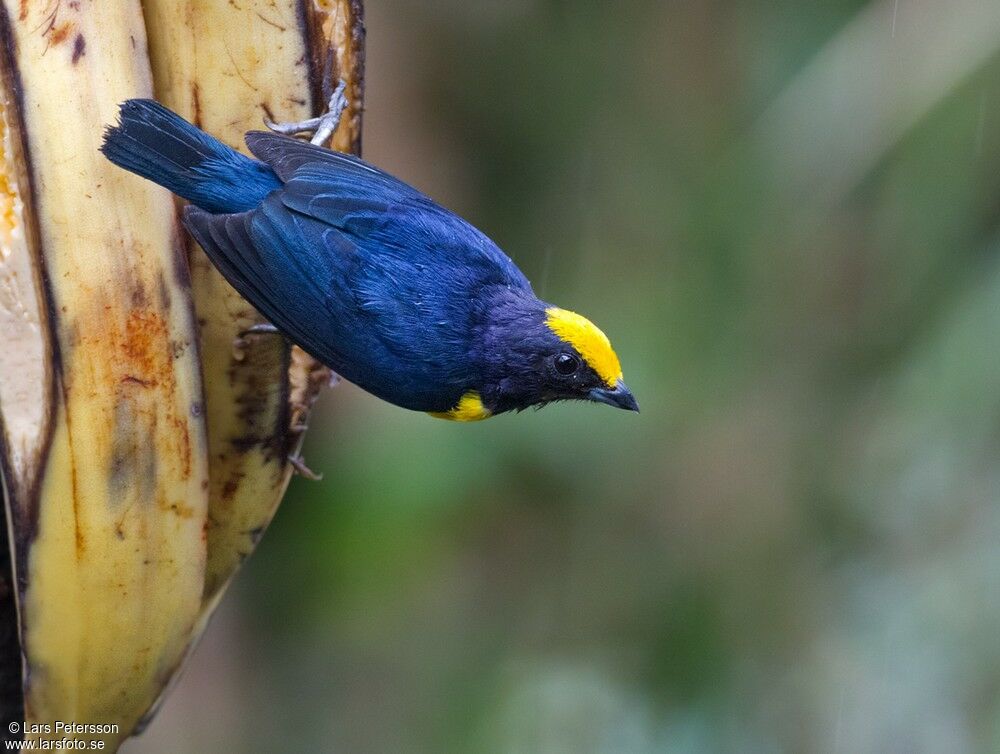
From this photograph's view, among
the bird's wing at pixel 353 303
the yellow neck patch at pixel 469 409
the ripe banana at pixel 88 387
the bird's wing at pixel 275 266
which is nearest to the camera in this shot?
the ripe banana at pixel 88 387

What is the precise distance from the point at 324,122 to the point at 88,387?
62 cm

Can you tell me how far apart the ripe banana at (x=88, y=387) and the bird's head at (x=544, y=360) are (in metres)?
0.89

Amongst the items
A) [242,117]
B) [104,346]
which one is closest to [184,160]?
[242,117]

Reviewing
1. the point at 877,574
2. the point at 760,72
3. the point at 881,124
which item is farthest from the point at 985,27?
the point at 877,574

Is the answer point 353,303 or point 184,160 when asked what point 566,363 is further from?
point 184,160

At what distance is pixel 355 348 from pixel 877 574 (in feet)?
5.05

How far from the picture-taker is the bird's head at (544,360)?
254cm

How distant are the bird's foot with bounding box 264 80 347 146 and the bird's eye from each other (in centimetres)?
73

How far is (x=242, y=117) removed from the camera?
2080 millimetres

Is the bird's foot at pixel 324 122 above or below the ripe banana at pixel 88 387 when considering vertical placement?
above

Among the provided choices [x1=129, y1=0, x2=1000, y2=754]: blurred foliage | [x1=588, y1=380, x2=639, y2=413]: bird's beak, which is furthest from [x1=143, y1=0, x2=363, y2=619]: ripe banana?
[x1=129, y1=0, x2=1000, y2=754]: blurred foliage

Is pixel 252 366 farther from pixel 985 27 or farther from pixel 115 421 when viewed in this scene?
pixel 985 27

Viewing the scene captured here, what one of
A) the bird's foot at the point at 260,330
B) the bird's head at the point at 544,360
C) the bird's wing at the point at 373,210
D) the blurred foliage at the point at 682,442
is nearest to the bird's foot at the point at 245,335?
the bird's foot at the point at 260,330

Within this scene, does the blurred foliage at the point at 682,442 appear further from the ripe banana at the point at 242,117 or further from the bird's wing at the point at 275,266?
the ripe banana at the point at 242,117
